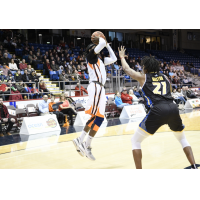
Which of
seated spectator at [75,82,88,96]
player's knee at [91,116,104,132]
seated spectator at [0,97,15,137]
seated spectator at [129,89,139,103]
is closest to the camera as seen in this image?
player's knee at [91,116,104,132]

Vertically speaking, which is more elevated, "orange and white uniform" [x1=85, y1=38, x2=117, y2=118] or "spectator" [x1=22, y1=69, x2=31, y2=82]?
"orange and white uniform" [x1=85, y1=38, x2=117, y2=118]

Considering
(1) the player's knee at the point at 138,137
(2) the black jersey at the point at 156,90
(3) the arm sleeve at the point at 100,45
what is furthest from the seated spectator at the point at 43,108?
(2) the black jersey at the point at 156,90

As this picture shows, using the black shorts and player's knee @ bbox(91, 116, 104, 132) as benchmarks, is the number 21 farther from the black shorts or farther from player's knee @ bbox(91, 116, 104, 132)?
player's knee @ bbox(91, 116, 104, 132)

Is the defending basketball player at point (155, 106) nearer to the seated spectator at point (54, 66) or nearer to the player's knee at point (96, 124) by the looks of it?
the player's knee at point (96, 124)

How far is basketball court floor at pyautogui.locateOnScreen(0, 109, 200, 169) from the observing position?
4539 millimetres

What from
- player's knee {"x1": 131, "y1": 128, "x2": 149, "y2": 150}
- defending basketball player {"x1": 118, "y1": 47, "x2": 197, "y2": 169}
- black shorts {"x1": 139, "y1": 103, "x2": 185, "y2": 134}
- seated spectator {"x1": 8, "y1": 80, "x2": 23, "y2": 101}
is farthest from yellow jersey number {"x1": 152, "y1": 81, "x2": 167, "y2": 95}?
seated spectator {"x1": 8, "y1": 80, "x2": 23, "y2": 101}

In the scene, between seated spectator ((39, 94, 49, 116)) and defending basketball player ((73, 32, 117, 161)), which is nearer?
defending basketball player ((73, 32, 117, 161))

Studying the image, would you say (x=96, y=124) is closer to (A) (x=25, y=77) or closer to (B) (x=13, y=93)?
(B) (x=13, y=93)

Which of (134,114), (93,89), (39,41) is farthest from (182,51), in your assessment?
(93,89)

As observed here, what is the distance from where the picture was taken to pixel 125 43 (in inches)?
968

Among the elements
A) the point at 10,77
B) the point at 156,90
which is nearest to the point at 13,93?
the point at 10,77

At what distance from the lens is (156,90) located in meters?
3.52
